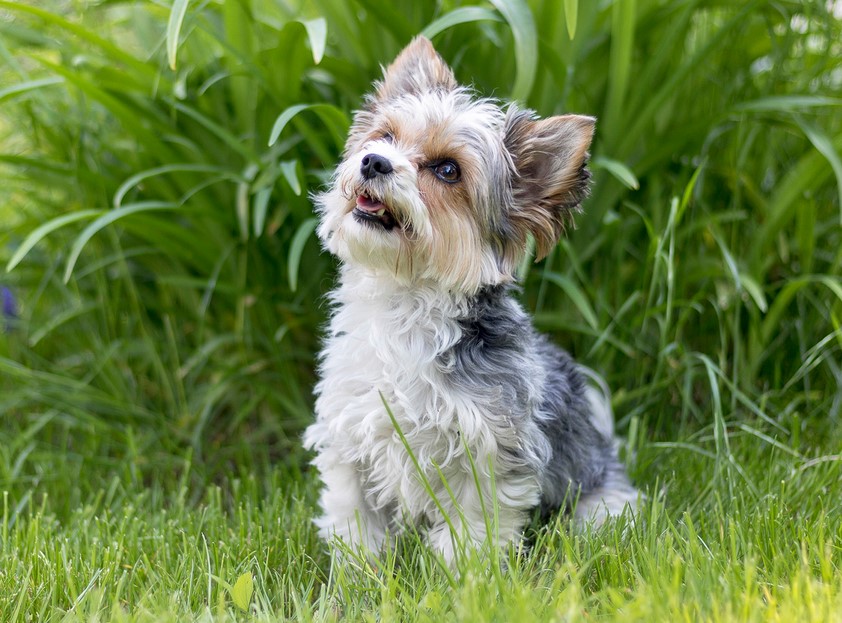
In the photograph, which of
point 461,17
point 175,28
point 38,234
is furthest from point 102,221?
point 461,17

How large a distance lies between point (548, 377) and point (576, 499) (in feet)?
1.46

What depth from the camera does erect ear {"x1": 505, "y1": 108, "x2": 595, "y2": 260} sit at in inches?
106

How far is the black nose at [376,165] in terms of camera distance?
2578 millimetres

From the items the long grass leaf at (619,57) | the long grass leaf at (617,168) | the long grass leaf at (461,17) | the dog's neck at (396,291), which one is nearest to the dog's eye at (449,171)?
the dog's neck at (396,291)

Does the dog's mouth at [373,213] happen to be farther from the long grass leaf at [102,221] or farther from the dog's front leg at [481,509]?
the long grass leaf at [102,221]

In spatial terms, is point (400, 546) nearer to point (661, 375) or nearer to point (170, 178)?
point (661, 375)

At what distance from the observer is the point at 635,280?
417cm

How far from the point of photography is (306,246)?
4070 mm

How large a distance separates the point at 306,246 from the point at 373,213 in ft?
4.71

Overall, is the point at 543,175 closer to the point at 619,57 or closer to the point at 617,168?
the point at 617,168

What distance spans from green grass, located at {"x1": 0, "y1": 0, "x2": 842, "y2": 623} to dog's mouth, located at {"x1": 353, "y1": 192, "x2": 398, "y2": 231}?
67 cm

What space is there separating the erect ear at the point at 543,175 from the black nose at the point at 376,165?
0.47 m

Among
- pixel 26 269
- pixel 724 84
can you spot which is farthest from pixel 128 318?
pixel 724 84

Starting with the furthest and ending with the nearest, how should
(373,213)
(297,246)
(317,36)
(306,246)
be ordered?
1. (306,246)
2. (297,246)
3. (317,36)
4. (373,213)
